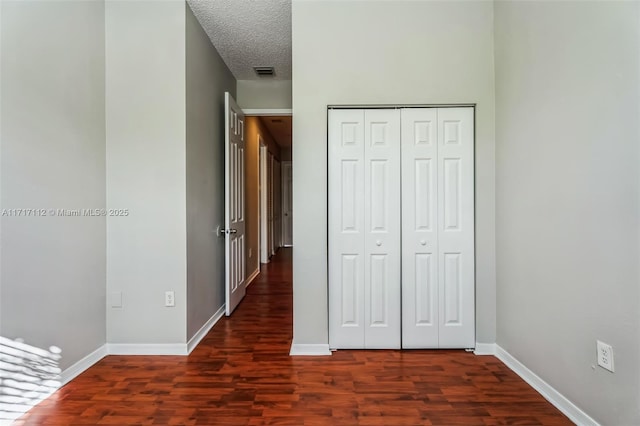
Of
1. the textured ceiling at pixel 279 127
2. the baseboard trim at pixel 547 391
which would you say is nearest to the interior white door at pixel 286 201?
the textured ceiling at pixel 279 127

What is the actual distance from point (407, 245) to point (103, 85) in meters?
2.58

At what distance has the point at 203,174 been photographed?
293 cm

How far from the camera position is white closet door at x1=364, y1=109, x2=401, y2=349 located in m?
2.51

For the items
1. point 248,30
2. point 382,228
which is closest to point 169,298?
point 382,228

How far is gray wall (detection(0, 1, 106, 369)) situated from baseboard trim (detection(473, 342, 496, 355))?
111 inches

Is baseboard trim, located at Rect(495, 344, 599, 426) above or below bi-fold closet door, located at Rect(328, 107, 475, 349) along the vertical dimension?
below

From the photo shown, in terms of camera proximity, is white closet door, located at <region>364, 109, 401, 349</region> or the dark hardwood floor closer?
the dark hardwood floor

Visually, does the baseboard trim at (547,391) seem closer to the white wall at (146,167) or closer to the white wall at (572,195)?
the white wall at (572,195)

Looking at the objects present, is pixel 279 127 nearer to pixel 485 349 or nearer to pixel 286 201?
pixel 286 201

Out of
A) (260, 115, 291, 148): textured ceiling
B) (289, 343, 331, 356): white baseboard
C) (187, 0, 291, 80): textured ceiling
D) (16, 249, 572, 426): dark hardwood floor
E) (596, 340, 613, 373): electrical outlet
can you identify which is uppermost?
(187, 0, 291, 80): textured ceiling

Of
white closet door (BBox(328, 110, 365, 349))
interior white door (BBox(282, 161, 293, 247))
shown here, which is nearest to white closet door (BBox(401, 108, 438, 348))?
white closet door (BBox(328, 110, 365, 349))

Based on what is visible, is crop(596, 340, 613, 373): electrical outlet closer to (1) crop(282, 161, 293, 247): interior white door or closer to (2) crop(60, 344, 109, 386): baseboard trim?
(2) crop(60, 344, 109, 386): baseboard trim

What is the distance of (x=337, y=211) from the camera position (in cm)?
253

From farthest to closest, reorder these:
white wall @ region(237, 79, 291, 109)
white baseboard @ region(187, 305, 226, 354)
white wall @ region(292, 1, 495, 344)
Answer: white wall @ region(237, 79, 291, 109) < white baseboard @ region(187, 305, 226, 354) < white wall @ region(292, 1, 495, 344)
